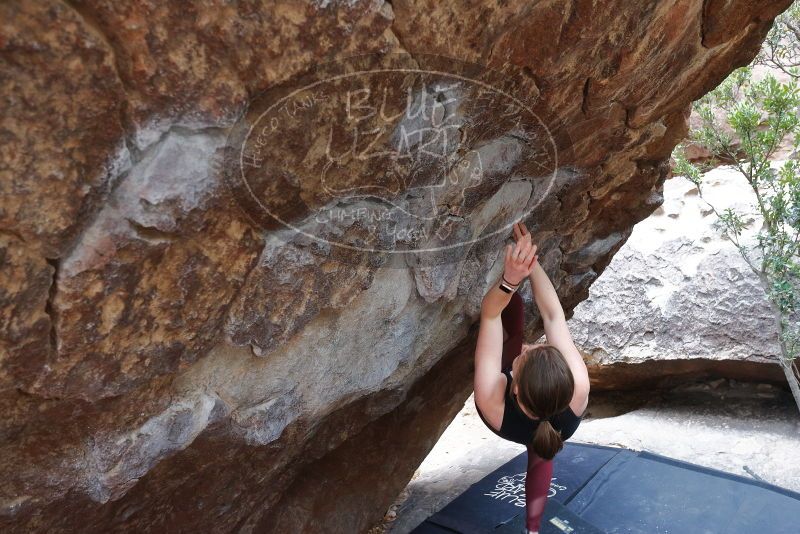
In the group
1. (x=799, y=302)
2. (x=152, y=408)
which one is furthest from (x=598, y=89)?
(x=799, y=302)

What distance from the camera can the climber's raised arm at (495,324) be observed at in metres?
1.98

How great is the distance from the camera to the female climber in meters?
1.87

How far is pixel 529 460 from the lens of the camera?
2.32 m

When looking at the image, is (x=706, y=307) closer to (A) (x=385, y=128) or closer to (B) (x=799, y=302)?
(B) (x=799, y=302)

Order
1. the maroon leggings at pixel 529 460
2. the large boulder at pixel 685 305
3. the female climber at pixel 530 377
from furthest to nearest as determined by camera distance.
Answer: the large boulder at pixel 685 305, the maroon leggings at pixel 529 460, the female climber at pixel 530 377

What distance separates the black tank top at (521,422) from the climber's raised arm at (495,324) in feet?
0.17

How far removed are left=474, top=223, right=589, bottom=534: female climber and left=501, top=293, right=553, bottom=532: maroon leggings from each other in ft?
0.26

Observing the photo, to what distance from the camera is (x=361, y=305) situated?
1.92m

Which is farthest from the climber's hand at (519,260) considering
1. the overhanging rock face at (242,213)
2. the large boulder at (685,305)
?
the large boulder at (685,305)

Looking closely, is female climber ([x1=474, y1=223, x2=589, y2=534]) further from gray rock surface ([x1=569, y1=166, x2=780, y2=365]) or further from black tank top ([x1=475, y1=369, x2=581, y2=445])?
gray rock surface ([x1=569, y1=166, x2=780, y2=365])

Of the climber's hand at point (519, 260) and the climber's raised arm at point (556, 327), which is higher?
the climber's hand at point (519, 260)

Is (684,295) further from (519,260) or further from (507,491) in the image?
(519,260)

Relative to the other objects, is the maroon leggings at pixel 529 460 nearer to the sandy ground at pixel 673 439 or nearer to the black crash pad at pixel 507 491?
the black crash pad at pixel 507 491

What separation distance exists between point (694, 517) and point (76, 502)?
2.52 m
